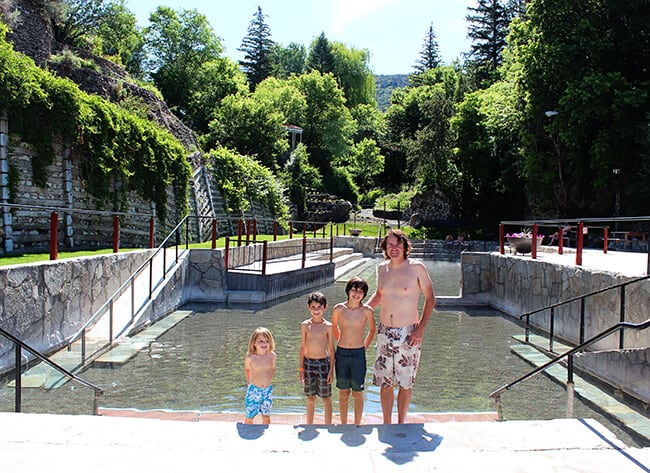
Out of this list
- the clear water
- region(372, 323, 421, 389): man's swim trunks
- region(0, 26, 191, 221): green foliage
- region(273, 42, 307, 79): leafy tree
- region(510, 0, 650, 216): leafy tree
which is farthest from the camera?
region(273, 42, 307, 79): leafy tree

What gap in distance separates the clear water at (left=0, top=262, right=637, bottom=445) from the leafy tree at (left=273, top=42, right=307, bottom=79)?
200 ft

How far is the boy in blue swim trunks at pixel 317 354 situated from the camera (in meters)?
4.39

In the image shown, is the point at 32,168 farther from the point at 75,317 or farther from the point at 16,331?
the point at 16,331

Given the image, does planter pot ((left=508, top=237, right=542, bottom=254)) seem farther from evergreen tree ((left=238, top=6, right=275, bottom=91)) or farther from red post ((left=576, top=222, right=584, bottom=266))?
evergreen tree ((left=238, top=6, right=275, bottom=91))

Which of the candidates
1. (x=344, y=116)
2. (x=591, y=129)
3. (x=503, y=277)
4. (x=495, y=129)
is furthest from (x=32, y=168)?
(x=344, y=116)

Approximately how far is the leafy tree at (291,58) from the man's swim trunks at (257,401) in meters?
65.9

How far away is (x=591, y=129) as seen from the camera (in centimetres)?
2636

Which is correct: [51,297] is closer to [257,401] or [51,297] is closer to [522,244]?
[257,401]

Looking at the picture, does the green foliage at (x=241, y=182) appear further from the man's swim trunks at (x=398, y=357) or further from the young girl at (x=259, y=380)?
the man's swim trunks at (x=398, y=357)

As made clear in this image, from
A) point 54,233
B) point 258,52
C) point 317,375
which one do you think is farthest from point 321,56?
point 317,375

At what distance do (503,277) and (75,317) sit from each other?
960 cm

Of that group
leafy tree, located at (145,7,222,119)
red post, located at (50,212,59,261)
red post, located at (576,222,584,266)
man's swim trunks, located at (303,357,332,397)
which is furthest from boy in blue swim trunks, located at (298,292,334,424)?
leafy tree, located at (145,7,222,119)

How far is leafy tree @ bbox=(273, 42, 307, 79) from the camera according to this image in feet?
227

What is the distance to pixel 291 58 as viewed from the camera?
70312 millimetres
